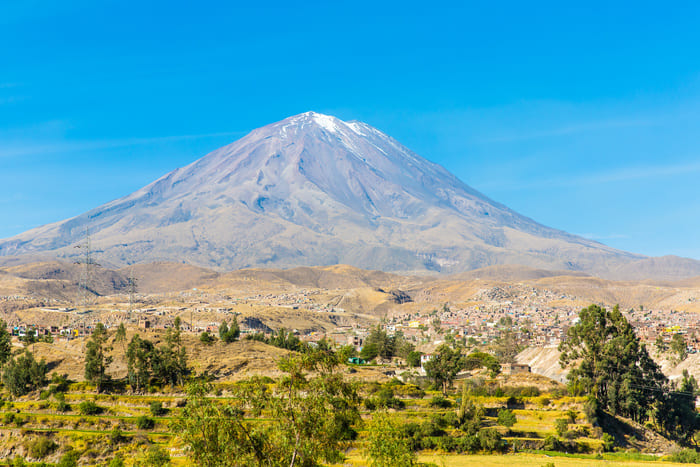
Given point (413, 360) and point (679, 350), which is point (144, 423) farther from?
point (679, 350)

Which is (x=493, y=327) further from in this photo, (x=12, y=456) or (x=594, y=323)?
(x=12, y=456)

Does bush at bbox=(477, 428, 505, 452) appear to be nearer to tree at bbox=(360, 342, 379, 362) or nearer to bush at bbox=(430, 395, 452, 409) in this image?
bush at bbox=(430, 395, 452, 409)

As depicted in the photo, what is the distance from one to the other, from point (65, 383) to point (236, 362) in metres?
21.0

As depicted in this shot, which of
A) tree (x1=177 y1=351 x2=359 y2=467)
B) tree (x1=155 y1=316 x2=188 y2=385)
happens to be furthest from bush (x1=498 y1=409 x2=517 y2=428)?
tree (x1=155 y1=316 x2=188 y2=385)

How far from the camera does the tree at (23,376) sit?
2628 inches

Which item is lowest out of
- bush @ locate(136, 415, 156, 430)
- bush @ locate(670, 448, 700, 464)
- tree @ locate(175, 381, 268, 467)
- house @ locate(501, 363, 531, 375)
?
bush @ locate(670, 448, 700, 464)

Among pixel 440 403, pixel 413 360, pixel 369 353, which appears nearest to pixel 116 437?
pixel 440 403

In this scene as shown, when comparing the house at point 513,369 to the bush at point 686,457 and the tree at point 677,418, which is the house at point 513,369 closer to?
the tree at point 677,418

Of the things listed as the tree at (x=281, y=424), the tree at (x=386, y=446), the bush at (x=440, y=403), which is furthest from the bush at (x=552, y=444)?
the tree at (x=281, y=424)

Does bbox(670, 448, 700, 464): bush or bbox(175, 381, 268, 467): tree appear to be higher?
bbox(175, 381, 268, 467): tree

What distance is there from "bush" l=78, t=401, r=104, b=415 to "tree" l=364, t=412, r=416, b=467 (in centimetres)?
4365

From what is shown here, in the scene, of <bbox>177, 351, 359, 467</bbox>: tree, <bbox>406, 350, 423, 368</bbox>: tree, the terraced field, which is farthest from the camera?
<bbox>406, 350, 423, 368</bbox>: tree

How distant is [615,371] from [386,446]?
51.4 meters

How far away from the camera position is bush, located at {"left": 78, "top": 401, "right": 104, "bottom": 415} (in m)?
58.8
